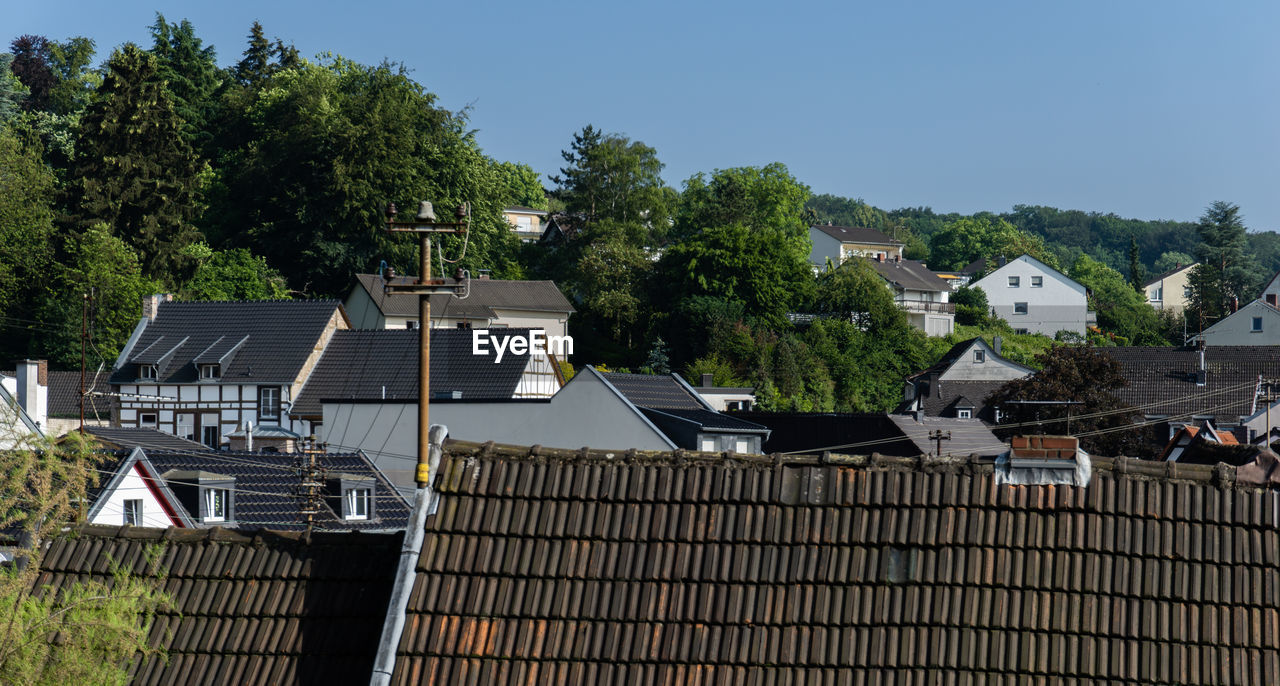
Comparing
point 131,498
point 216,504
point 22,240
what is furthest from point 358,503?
point 22,240

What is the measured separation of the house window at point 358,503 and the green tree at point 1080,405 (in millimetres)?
24256

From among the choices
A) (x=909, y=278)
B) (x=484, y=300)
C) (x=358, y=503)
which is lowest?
(x=358, y=503)

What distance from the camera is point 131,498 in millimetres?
30156

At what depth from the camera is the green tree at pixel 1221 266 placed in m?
110

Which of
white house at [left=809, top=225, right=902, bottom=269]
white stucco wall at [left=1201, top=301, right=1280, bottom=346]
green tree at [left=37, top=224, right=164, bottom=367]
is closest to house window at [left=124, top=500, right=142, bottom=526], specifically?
green tree at [left=37, top=224, right=164, bottom=367]

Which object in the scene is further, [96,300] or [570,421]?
[96,300]

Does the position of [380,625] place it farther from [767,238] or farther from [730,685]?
[767,238]

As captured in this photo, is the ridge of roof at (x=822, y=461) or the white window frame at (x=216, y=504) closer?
the ridge of roof at (x=822, y=461)

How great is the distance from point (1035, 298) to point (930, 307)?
1644 cm

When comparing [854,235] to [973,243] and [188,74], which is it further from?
[188,74]

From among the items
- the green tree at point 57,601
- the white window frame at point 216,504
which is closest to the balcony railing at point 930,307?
the white window frame at point 216,504

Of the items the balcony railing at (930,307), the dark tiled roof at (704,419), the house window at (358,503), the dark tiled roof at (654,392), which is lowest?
the house window at (358,503)

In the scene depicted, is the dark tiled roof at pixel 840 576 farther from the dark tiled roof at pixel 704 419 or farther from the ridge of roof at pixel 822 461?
the dark tiled roof at pixel 704 419

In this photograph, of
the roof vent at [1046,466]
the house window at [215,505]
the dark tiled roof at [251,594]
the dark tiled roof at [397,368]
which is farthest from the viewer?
the dark tiled roof at [397,368]
